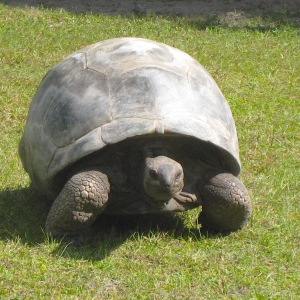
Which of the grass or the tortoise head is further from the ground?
the tortoise head

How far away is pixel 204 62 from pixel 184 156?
12.2 feet

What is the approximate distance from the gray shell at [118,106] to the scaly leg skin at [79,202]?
129 millimetres

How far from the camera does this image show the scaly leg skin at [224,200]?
13.4 feet

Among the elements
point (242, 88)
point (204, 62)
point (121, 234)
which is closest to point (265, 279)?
point (121, 234)

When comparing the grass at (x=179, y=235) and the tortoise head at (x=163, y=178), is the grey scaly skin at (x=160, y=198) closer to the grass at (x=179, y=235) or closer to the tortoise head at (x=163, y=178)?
the tortoise head at (x=163, y=178)

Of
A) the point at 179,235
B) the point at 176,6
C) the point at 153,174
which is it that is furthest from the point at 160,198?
the point at 176,6

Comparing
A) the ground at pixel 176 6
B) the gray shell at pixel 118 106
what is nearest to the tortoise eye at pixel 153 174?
the gray shell at pixel 118 106

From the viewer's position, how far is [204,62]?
25.3 ft

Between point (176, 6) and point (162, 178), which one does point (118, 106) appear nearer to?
point (162, 178)

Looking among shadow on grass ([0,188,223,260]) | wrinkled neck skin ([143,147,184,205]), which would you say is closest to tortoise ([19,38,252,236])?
wrinkled neck skin ([143,147,184,205])

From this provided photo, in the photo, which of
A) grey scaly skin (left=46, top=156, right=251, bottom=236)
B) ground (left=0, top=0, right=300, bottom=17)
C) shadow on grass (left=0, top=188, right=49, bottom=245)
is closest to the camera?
grey scaly skin (left=46, top=156, right=251, bottom=236)

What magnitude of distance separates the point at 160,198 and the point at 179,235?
1.71ft

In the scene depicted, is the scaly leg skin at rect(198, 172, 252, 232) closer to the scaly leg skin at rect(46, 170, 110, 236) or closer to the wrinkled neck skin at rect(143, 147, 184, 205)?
the wrinkled neck skin at rect(143, 147, 184, 205)

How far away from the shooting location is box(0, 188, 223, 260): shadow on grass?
401cm
